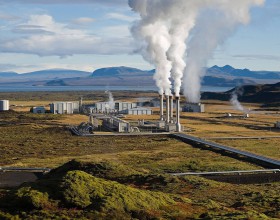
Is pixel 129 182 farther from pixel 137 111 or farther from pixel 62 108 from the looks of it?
pixel 62 108

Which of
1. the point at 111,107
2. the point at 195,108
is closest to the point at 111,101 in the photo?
the point at 111,107

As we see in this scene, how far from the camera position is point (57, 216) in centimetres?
2072

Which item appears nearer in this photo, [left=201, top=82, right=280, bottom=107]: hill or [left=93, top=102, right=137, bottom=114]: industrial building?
[left=93, top=102, right=137, bottom=114]: industrial building

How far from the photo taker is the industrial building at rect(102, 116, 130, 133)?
69375 mm

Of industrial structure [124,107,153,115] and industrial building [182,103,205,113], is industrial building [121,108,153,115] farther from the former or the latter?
industrial building [182,103,205,113]

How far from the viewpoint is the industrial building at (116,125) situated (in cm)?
6938

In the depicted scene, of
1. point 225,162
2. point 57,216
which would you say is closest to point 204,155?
point 225,162

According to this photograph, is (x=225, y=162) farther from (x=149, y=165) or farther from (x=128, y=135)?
(x=128, y=135)

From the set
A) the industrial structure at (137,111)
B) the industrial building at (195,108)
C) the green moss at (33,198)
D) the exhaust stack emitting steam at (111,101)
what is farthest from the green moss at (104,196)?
the industrial building at (195,108)

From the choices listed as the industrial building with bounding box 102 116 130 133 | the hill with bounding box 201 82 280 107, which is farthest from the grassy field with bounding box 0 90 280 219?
the hill with bounding box 201 82 280 107

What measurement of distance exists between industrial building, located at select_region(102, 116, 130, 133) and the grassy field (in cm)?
599

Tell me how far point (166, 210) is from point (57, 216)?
5032 mm

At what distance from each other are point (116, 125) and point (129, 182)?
3994 centimetres

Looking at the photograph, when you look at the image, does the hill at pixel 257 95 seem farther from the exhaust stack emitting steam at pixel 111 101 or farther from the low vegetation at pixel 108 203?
the low vegetation at pixel 108 203
